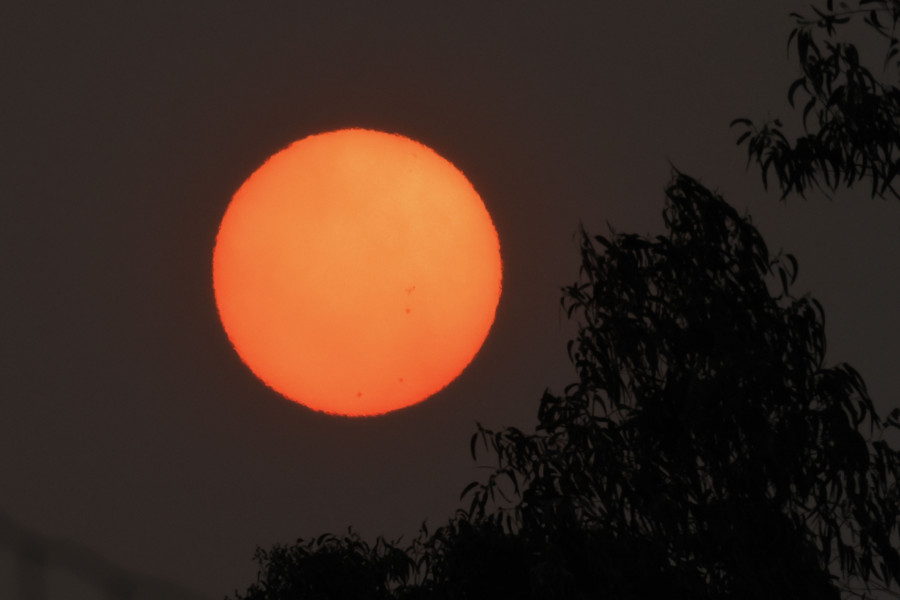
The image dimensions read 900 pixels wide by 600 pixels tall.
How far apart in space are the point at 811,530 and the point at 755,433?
3.24 ft

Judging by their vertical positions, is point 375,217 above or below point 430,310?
above

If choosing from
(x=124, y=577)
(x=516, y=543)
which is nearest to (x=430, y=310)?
(x=124, y=577)

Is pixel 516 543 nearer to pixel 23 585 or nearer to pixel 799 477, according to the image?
pixel 799 477

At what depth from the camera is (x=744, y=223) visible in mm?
11422

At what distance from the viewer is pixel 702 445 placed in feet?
35.6

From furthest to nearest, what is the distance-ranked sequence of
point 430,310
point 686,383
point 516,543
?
point 430,310, point 516,543, point 686,383

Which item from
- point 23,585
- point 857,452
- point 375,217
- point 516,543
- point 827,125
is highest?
point 375,217

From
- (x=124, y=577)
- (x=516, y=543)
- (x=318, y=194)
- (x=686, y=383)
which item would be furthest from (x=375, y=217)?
(x=686, y=383)

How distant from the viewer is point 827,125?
401 inches

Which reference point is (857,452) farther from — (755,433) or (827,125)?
(827,125)

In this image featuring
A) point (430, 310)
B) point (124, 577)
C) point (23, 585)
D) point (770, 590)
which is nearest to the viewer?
point (770, 590)

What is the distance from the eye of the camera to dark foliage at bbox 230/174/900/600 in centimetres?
1041

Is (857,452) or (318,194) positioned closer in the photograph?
(857,452)

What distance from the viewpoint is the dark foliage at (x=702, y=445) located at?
34.1ft
